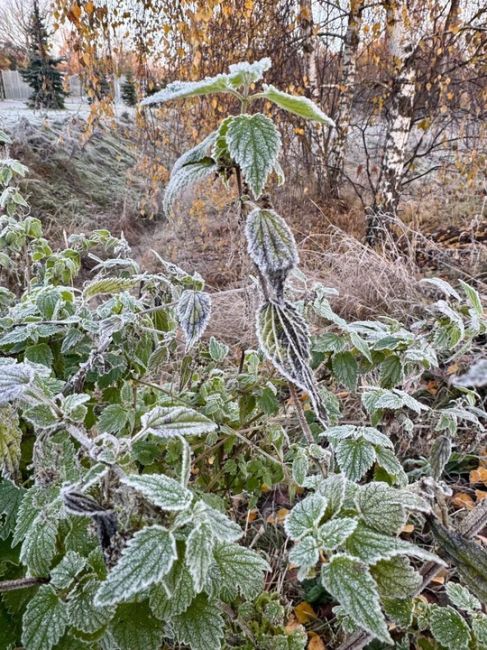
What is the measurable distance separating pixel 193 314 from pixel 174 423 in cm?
20

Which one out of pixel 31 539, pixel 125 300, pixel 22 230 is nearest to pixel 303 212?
pixel 22 230

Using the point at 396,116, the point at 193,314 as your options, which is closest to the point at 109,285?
the point at 193,314

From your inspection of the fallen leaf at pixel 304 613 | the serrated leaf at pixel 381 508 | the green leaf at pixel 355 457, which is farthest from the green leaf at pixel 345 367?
the fallen leaf at pixel 304 613

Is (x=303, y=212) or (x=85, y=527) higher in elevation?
(x=85, y=527)

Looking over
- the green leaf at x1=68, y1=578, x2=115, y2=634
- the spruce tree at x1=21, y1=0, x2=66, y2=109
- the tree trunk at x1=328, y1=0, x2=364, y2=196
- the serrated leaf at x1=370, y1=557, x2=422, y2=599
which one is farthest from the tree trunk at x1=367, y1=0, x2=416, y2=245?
the spruce tree at x1=21, y1=0, x2=66, y2=109

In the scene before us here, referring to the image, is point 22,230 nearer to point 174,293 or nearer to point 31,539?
point 174,293

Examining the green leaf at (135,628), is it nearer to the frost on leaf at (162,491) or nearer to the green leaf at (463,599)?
the frost on leaf at (162,491)

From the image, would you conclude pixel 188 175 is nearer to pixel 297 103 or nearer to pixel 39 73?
pixel 297 103

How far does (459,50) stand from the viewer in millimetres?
4324

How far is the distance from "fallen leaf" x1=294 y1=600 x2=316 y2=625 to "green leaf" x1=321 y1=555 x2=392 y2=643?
0.89 m

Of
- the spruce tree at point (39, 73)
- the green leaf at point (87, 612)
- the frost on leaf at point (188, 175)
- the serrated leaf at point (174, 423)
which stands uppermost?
the spruce tree at point (39, 73)

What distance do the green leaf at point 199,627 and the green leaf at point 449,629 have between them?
12.0 inches

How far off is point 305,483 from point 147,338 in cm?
37

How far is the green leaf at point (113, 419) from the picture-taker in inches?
29.7
